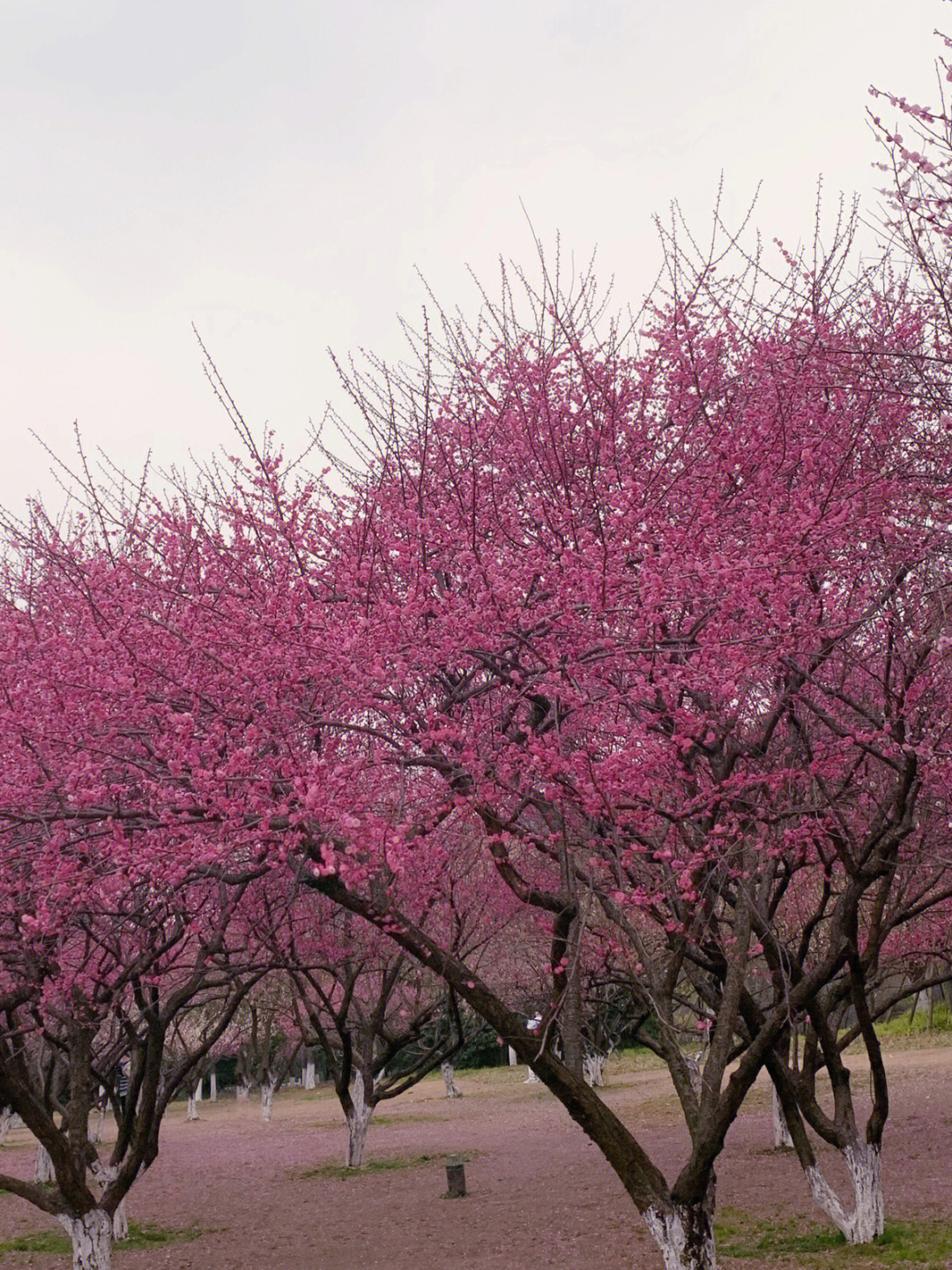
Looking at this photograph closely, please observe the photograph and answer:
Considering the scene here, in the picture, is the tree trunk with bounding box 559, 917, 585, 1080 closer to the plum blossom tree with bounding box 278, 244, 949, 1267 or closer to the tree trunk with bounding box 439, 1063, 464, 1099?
the plum blossom tree with bounding box 278, 244, 949, 1267

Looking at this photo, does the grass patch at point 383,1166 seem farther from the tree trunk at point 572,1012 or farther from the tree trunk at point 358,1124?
the tree trunk at point 572,1012

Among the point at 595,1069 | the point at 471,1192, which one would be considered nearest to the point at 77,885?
the point at 471,1192

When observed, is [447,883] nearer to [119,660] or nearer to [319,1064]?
[119,660]

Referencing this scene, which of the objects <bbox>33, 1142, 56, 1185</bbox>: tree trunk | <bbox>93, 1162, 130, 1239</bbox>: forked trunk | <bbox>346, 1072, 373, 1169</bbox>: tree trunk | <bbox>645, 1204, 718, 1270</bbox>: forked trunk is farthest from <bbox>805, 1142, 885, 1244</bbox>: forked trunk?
<bbox>33, 1142, 56, 1185</bbox>: tree trunk

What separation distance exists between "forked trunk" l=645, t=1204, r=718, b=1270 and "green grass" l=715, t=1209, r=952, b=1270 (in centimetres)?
380

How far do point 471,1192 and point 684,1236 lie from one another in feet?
41.2

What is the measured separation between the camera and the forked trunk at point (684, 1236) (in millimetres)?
8164

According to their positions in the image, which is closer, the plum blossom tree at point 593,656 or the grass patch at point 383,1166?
the plum blossom tree at point 593,656

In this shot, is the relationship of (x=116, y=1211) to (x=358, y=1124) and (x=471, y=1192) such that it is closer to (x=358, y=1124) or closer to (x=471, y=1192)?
(x=471, y=1192)

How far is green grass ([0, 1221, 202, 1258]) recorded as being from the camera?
640 inches

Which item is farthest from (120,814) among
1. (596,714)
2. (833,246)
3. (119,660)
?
(833,246)

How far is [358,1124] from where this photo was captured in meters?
23.0

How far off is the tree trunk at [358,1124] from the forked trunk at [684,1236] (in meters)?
15.3

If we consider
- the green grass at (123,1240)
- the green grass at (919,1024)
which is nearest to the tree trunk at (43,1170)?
the green grass at (123,1240)
